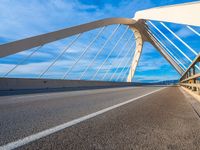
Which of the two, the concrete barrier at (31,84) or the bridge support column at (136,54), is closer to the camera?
the concrete barrier at (31,84)

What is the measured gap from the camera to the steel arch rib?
20392 mm

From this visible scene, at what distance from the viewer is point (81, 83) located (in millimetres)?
26594

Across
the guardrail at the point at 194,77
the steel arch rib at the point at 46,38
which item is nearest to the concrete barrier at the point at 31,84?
the steel arch rib at the point at 46,38

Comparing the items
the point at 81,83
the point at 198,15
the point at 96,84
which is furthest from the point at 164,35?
the point at 198,15

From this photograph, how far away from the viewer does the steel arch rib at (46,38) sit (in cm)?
2039

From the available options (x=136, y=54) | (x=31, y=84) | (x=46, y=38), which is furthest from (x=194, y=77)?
(x=136, y=54)

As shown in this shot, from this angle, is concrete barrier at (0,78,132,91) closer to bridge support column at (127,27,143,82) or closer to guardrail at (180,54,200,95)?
guardrail at (180,54,200,95)

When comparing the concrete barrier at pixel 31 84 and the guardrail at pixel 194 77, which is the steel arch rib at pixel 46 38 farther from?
the guardrail at pixel 194 77

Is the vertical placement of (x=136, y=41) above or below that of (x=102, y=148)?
above

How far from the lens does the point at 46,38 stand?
79.9 ft

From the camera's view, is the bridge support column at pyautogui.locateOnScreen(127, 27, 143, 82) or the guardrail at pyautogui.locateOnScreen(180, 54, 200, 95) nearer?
the guardrail at pyautogui.locateOnScreen(180, 54, 200, 95)

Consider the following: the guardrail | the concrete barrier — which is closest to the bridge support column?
the concrete barrier

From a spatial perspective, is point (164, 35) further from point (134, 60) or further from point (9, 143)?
point (9, 143)

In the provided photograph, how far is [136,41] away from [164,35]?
1164 cm
